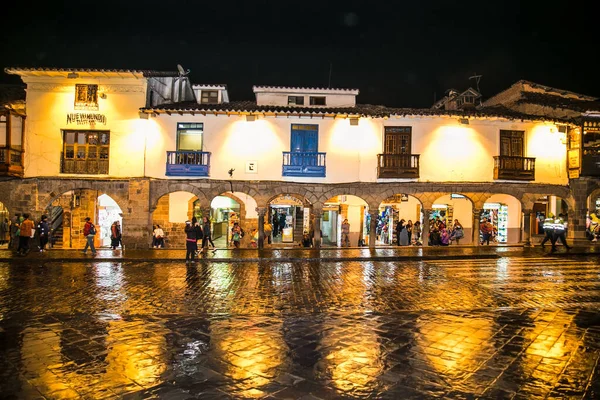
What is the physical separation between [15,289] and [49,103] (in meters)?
12.9

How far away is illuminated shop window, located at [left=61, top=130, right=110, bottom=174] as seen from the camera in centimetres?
2075

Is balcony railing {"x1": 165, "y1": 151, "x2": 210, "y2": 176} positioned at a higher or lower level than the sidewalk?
higher

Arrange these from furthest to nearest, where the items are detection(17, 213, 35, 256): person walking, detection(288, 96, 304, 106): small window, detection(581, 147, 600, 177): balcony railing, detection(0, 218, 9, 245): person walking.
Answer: detection(0, 218, 9, 245): person walking → detection(288, 96, 304, 106): small window → detection(581, 147, 600, 177): balcony railing → detection(17, 213, 35, 256): person walking

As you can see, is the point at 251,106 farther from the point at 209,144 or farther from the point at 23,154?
the point at 23,154

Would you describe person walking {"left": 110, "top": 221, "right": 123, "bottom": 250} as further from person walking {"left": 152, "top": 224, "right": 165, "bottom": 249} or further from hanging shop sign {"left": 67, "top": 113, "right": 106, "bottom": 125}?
hanging shop sign {"left": 67, "top": 113, "right": 106, "bottom": 125}

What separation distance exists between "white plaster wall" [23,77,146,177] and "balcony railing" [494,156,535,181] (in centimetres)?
1858

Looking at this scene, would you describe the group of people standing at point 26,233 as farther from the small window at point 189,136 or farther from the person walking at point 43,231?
the small window at point 189,136

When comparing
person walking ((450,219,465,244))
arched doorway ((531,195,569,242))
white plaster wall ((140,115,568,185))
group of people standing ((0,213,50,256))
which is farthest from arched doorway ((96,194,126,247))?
arched doorway ((531,195,569,242))

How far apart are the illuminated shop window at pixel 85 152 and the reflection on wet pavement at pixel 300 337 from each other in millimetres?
9002

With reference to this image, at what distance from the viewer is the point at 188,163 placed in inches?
839

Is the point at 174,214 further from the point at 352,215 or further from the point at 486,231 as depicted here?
the point at 486,231

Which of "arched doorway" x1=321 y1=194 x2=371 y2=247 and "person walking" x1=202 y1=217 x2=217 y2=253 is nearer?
"person walking" x1=202 y1=217 x2=217 y2=253

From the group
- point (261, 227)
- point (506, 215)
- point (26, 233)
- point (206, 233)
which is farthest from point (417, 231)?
point (26, 233)

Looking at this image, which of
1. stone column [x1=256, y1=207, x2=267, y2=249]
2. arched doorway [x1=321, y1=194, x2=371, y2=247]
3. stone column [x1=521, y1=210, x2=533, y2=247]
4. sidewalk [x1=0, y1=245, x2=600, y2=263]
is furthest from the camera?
arched doorway [x1=321, y1=194, x2=371, y2=247]
